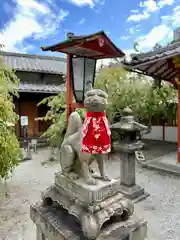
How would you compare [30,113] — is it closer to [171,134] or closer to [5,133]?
[5,133]

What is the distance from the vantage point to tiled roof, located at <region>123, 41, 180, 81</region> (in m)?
6.00

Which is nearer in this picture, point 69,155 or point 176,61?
point 69,155

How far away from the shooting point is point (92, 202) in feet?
6.04

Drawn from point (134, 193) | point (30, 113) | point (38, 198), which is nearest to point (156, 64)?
point (134, 193)

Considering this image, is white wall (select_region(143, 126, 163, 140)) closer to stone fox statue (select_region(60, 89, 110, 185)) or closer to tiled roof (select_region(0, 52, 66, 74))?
tiled roof (select_region(0, 52, 66, 74))

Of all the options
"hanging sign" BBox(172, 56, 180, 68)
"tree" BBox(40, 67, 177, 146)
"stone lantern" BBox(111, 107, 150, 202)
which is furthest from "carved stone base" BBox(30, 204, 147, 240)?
"hanging sign" BBox(172, 56, 180, 68)

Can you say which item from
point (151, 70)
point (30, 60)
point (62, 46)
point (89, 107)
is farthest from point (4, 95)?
point (30, 60)

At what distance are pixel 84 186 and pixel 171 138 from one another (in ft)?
34.2

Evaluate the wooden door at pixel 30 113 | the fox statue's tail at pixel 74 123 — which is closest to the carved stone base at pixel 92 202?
the fox statue's tail at pixel 74 123

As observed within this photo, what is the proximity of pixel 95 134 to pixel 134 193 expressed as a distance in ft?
11.2

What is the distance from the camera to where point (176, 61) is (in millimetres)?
6367

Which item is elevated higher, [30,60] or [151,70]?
[30,60]

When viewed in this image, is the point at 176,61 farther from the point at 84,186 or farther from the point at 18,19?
the point at 18,19

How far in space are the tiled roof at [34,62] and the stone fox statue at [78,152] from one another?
35.7 feet
